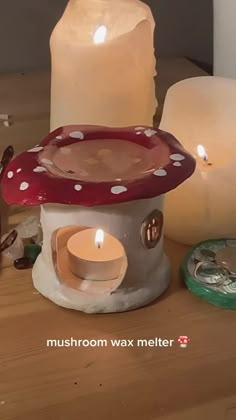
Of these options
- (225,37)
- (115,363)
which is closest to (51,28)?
(225,37)

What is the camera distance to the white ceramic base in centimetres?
59

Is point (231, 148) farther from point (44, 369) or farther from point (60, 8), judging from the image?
point (60, 8)

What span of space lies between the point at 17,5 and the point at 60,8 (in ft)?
0.18

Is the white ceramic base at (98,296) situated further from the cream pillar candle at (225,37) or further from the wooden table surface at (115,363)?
the cream pillar candle at (225,37)

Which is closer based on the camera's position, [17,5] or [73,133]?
[73,133]

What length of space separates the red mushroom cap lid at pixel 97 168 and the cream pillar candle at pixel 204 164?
Result: 0.05 metres

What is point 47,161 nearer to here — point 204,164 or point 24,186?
point 24,186

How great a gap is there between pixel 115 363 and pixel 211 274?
115 millimetres

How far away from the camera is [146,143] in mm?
617

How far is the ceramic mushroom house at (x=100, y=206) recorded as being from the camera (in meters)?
0.55

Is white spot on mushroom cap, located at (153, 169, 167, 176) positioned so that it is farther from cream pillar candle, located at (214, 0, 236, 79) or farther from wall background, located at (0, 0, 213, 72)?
wall background, located at (0, 0, 213, 72)

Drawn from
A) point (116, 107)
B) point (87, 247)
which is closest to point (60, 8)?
point (116, 107)

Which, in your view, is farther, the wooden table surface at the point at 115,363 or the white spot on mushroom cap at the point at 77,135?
the white spot on mushroom cap at the point at 77,135

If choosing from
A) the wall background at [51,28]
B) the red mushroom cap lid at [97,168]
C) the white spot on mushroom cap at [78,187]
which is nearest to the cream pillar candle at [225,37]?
the wall background at [51,28]
